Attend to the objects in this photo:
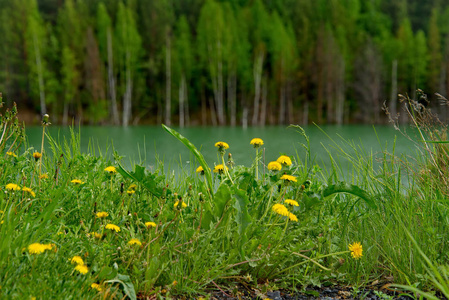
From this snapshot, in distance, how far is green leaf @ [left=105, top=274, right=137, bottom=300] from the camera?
1.56 meters

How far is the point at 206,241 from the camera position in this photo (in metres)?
1.94

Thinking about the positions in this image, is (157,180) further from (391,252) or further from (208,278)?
(391,252)

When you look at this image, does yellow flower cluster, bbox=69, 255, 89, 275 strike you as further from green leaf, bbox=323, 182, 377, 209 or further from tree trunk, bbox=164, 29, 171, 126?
tree trunk, bbox=164, 29, 171, 126

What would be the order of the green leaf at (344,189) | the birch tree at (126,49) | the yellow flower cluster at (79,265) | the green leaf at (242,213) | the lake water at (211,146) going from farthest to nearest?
the birch tree at (126,49) → the lake water at (211,146) → the green leaf at (344,189) → the green leaf at (242,213) → the yellow flower cluster at (79,265)

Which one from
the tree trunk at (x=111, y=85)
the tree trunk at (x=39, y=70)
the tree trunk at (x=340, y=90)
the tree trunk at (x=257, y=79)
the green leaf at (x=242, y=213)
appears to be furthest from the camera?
the tree trunk at (x=340, y=90)

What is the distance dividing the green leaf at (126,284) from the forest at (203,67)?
34.4 m

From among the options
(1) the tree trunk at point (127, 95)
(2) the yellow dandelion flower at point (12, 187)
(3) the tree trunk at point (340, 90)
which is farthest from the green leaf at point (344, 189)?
(3) the tree trunk at point (340, 90)

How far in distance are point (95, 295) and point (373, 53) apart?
1643 inches

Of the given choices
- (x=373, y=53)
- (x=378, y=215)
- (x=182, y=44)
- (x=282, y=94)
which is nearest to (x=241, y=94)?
(x=282, y=94)

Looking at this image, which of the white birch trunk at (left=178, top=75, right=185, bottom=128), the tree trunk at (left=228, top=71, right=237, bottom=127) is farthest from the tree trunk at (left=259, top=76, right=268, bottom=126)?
the white birch trunk at (left=178, top=75, right=185, bottom=128)

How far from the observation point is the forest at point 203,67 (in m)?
34.7

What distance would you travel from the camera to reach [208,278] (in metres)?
1.86

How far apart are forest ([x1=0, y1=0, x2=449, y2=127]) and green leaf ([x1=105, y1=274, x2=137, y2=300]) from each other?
34.4m

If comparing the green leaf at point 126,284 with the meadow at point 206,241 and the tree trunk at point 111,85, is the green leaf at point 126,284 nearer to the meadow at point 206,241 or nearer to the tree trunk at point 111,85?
the meadow at point 206,241
